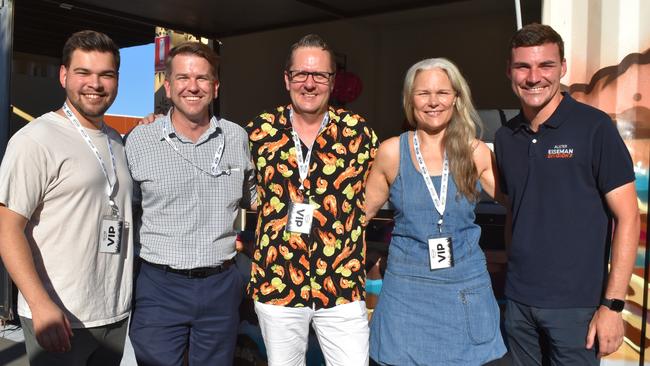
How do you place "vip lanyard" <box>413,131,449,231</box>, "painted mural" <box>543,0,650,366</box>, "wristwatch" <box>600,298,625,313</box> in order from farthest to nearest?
"painted mural" <box>543,0,650,366</box>, "vip lanyard" <box>413,131,449,231</box>, "wristwatch" <box>600,298,625,313</box>

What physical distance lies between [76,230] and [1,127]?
327 centimetres

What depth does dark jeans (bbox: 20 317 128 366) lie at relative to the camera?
6.20 feet

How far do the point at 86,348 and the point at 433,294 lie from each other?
4.24ft

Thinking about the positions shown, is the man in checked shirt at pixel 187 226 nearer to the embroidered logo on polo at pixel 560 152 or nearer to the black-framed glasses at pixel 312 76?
the black-framed glasses at pixel 312 76

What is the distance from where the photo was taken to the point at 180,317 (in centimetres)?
213

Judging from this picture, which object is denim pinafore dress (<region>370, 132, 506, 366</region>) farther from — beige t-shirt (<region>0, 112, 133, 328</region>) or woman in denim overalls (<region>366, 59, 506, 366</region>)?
beige t-shirt (<region>0, 112, 133, 328</region>)

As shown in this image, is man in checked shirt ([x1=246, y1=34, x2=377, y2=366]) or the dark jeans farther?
man in checked shirt ([x1=246, y1=34, x2=377, y2=366])

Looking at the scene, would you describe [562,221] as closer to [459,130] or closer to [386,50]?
[459,130]

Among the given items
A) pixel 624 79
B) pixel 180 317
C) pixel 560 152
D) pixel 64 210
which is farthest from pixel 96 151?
pixel 624 79

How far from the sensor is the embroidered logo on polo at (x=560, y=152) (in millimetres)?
1854

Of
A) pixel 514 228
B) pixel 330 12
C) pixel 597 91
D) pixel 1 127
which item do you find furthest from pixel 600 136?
pixel 330 12

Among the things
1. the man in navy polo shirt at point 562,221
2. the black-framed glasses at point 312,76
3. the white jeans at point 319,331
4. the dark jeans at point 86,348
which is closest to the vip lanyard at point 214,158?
the black-framed glasses at point 312,76

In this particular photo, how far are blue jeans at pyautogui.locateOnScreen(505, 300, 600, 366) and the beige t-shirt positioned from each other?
1517 millimetres

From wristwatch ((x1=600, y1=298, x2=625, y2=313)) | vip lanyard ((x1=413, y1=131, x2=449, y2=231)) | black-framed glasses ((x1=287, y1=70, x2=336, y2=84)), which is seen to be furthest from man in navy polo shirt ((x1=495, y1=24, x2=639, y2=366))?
black-framed glasses ((x1=287, y1=70, x2=336, y2=84))
